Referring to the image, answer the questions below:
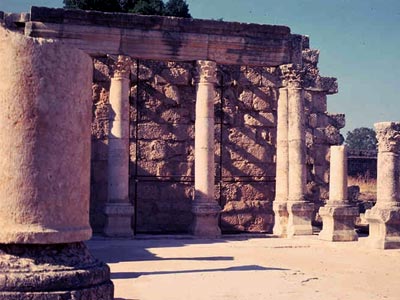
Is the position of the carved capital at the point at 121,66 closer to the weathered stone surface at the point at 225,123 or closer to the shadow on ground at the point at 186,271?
the weathered stone surface at the point at 225,123

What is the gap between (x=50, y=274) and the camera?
5891 millimetres

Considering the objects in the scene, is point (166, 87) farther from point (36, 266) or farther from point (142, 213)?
point (36, 266)

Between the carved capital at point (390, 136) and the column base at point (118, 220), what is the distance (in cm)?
641

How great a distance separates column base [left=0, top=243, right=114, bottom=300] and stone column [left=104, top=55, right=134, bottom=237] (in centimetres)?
1126

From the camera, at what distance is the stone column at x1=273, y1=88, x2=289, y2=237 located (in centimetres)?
1902

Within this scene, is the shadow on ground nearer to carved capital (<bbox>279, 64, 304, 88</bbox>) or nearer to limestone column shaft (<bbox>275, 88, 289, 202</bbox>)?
limestone column shaft (<bbox>275, 88, 289, 202</bbox>)

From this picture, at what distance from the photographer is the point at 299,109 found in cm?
1928

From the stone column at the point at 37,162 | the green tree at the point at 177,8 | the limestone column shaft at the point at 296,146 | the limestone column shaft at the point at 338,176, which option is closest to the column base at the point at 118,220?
the limestone column shaft at the point at 296,146

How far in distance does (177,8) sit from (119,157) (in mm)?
16801

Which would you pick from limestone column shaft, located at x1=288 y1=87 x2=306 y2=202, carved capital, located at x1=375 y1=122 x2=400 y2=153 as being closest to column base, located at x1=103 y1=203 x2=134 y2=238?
limestone column shaft, located at x1=288 y1=87 x2=306 y2=202

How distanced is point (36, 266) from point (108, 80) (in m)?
14.2

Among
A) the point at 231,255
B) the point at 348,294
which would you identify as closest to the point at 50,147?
the point at 348,294

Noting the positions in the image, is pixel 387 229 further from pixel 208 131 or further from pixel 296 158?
pixel 208 131

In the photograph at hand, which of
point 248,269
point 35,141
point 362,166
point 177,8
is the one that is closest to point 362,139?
point 362,166
